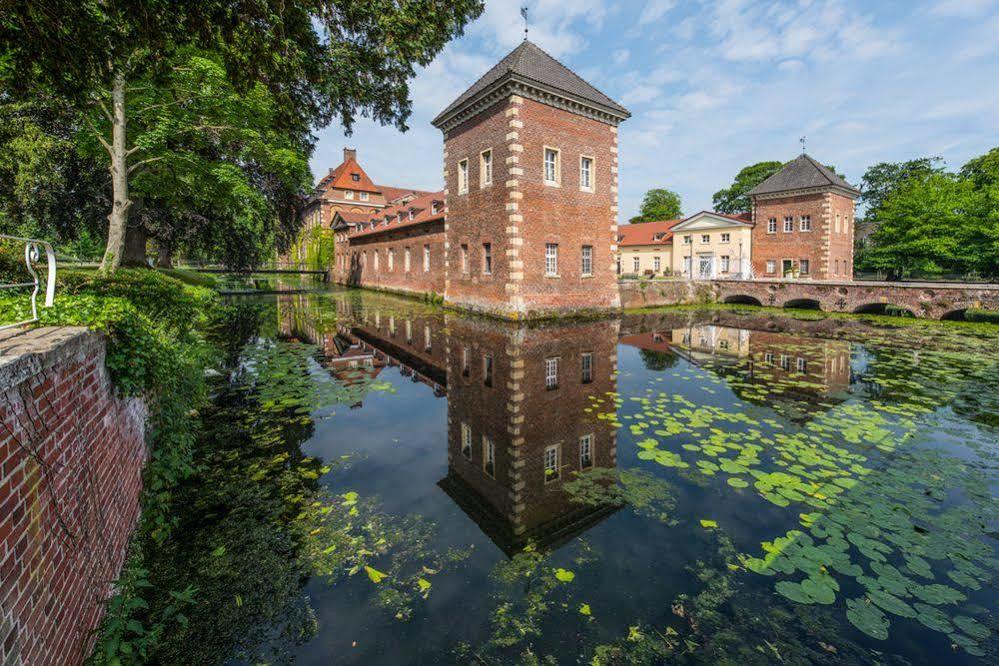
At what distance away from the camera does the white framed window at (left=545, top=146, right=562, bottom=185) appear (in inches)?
717

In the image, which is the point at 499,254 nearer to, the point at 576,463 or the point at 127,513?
the point at 576,463

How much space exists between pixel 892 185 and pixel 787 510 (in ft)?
239

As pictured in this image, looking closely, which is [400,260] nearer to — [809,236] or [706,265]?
[706,265]

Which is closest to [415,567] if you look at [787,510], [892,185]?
[787,510]

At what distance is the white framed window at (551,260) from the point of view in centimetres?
1859

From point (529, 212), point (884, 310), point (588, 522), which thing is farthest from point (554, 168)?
point (884, 310)

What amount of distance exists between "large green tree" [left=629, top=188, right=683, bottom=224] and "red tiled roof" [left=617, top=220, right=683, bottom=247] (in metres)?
20.6

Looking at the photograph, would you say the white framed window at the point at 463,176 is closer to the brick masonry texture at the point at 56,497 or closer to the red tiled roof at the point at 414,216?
the red tiled roof at the point at 414,216

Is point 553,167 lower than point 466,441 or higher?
higher

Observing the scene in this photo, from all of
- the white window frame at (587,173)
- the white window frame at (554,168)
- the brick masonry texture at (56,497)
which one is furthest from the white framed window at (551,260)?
the brick masonry texture at (56,497)

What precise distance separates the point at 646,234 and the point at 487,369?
133ft

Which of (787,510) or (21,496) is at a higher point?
(21,496)

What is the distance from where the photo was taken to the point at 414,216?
31234mm

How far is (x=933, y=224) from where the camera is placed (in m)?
29.0
